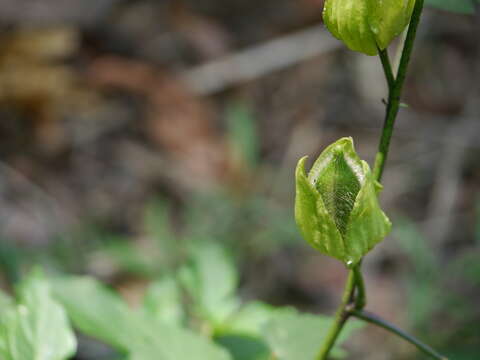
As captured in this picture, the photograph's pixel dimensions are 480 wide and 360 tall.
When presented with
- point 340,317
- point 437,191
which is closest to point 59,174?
point 437,191

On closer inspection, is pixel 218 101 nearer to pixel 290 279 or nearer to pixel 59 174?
pixel 59 174

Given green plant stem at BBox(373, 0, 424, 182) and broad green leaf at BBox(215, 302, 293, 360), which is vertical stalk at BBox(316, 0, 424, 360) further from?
broad green leaf at BBox(215, 302, 293, 360)

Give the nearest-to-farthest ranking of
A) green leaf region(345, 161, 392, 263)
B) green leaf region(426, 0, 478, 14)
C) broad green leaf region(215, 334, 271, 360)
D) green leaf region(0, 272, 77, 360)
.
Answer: green leaf region(345, 161, 392, 263)
green leaf region(426, 0, 478, 14)
green leaf region(0, 272, 77, 360)
broad green leaf region(215, 334, 271, 360)

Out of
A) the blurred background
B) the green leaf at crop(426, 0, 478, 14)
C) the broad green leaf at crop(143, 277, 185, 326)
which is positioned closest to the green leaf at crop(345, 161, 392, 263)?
the green leaf at crop(426, 0, 478, 14)

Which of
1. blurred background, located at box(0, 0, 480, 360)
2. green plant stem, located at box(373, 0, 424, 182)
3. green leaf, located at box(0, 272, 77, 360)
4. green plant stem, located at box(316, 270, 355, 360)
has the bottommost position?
green leaf, located at box(0, 272, 77, 360)

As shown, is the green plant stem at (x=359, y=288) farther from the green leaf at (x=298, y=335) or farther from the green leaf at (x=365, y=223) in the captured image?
the green leaf at (x=298, y=335)
